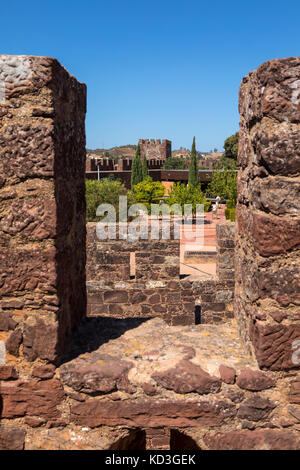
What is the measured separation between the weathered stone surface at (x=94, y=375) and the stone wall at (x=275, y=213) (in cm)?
73

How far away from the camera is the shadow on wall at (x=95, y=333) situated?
2.46 m

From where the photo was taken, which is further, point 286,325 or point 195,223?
point 195,223

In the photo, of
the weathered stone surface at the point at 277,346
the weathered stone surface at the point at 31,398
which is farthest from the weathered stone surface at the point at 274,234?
the weathered stone surface at the point at 31,398

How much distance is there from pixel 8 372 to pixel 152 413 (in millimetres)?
800

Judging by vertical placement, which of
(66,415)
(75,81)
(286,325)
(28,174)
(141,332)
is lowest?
(66,415)

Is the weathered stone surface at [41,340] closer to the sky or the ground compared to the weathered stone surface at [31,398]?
closer to the sky

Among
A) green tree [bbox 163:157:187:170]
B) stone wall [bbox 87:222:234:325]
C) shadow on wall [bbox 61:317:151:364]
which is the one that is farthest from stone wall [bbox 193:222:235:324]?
green tree [bbox 163:157:187:170]

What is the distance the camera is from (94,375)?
2.23 m

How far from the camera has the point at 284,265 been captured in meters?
2.16

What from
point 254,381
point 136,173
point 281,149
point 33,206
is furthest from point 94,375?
point 136,173

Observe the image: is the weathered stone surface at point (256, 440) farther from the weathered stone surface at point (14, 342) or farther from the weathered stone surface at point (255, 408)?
the weathered stone surface at point (14, 342)
